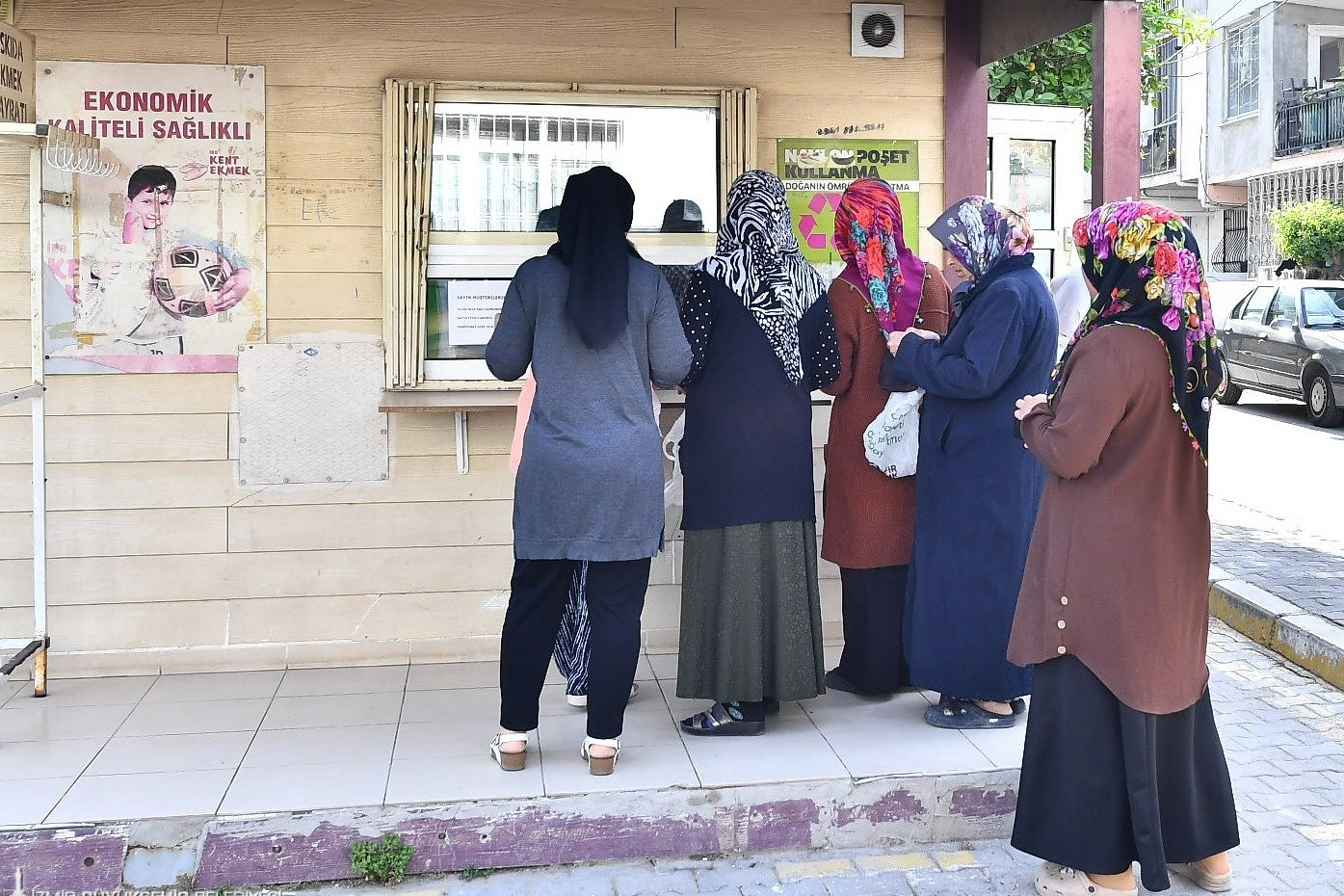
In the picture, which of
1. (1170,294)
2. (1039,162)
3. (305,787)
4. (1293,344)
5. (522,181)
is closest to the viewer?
(1170,294)

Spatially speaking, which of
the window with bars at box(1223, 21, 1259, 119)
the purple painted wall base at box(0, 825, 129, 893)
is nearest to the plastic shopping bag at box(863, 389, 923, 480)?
the purple painted wall base at box(0, 825, 129, 893)

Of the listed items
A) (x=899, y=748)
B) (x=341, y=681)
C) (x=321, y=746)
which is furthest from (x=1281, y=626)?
(x=321, y=746)

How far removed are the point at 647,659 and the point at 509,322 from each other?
1.85 metres

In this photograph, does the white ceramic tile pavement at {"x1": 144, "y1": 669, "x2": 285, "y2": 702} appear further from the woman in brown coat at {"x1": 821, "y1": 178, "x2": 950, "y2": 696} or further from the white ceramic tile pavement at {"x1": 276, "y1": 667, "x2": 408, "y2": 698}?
the woman in brown coat at {"x1": 821, "y1": 178, "x2": 950, "y2": 696}

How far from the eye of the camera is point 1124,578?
317 centimetres

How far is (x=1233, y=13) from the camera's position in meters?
25.3

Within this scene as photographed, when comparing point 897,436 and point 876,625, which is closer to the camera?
A: point 897,436

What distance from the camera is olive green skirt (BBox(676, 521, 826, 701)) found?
4.10m

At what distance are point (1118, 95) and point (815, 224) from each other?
1405 millimetres

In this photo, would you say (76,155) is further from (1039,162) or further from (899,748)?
(1039,162)

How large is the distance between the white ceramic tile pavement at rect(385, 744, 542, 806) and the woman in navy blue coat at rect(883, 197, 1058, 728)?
122cm

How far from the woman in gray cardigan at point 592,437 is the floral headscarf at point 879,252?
2.60 feet


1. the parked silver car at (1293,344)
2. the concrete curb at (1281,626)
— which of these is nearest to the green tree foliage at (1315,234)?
the parked silver car at (1293,344)

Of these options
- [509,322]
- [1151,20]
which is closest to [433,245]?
[509,322]
